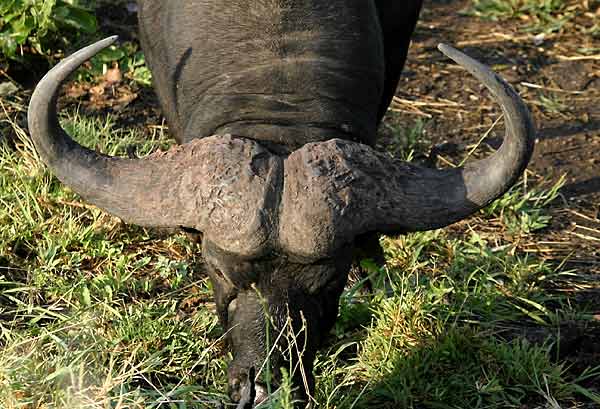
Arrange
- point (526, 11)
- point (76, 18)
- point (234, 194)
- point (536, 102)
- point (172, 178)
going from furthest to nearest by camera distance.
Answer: point (526, 11)
point (536, 102)
point (76, 18)
point (172, 178)
point (234, 194)

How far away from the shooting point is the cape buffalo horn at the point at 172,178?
13.0 ft

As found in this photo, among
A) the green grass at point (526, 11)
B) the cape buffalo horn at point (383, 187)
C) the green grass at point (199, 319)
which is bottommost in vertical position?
the green grass at point (526, 11)

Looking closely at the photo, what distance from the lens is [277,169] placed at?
4027 mm

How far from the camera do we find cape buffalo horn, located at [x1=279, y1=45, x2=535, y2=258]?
396 cm

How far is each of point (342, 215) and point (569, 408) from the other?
4.86 ft

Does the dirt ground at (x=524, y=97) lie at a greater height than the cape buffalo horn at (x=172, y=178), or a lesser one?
lesser

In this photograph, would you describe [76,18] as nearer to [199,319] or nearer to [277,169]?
[199,319]

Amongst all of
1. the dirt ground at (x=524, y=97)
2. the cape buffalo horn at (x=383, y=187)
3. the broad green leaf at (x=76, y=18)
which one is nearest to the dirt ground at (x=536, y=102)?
the dirt ground at (x=524, y=97)

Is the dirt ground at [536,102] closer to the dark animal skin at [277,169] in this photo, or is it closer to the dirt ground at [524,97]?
the dirt ground at [524,97]

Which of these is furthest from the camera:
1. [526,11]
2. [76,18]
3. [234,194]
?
[526,11]

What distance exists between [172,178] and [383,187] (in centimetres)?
76

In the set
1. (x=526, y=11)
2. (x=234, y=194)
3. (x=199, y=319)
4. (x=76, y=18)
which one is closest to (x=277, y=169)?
(x=234, y=194)

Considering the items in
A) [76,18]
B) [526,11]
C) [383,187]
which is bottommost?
[526,11]

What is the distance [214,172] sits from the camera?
398 centimetres
